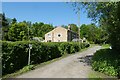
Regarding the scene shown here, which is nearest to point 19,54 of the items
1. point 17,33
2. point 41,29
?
point 17,33

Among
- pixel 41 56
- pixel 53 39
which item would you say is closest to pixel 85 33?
pixel 53 39

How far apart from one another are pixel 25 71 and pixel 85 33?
353 feet

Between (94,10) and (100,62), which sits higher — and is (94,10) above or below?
above

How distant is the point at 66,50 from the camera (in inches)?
1538

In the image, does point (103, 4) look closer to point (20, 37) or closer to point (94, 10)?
point (94, 10)

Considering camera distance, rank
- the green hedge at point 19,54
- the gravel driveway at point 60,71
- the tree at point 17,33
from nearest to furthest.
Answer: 1. the gravel driveway at point 60,71
2. the green hedge at point 19,54
3. the tree at point 17,33

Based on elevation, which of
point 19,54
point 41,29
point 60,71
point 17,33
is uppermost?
point 41,29

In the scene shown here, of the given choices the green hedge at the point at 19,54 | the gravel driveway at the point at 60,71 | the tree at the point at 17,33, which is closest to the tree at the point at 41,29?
the tree at the point at 17,33

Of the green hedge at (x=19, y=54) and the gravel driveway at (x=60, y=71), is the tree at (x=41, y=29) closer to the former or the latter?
the green hedge at (x=19, y=54)

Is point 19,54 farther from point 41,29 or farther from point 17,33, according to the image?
point 41,29

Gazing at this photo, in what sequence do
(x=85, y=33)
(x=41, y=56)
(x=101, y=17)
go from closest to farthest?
(x=101, y=17), (x=41, y=56), (x=85, y=33)

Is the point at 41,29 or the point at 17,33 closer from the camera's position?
the point at 17,33

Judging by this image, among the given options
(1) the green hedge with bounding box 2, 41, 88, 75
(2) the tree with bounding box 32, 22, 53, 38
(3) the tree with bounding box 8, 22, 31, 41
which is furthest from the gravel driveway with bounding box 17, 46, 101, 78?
(2) the tree with bounding box 32, 22, 53, 38

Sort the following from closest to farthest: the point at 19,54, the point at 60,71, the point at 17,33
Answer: the point at 60,71, the point at 19,54, the point at 17,33
